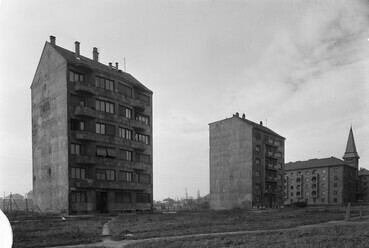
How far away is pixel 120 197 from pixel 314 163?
87.1m

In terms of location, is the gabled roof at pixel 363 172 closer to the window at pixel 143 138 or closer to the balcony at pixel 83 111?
the window at pixel 143 138

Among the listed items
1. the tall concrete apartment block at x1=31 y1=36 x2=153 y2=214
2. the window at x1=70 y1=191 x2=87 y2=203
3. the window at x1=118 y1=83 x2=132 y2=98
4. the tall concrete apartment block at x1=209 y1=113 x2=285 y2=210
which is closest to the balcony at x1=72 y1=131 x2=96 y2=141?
the tall concrete apartment block at x1=31 y1=36 x2=153 y2=214

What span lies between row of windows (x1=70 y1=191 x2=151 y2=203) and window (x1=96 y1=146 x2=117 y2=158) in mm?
5104

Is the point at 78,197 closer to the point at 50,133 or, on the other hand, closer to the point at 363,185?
the point at 50,133

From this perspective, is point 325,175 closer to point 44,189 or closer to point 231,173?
point 231,173

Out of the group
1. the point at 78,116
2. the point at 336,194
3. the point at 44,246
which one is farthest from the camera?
the point at 336,194

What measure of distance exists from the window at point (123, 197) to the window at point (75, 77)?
1570 centimetres

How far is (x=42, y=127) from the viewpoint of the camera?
45375mm

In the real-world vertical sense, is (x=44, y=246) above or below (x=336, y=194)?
above

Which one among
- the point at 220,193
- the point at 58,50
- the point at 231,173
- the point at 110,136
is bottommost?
the point at 220,193

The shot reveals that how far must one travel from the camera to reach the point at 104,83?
45344 millimetres

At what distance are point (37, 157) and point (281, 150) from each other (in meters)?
57.4

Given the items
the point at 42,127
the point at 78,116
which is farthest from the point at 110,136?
the point at 42,127

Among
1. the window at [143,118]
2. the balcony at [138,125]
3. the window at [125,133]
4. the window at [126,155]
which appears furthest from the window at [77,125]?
the window at [143,118]
